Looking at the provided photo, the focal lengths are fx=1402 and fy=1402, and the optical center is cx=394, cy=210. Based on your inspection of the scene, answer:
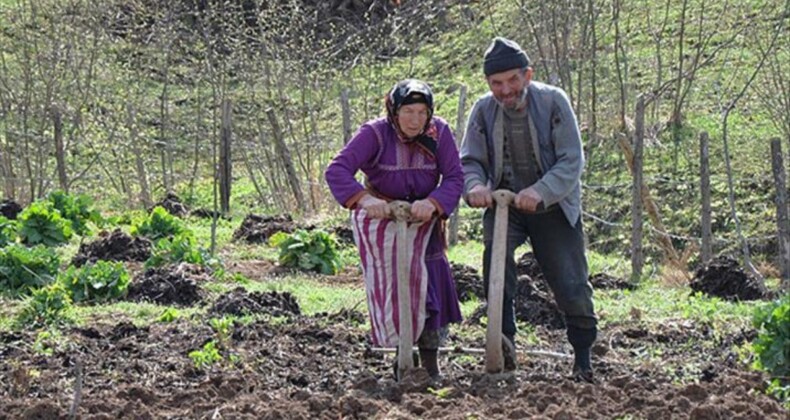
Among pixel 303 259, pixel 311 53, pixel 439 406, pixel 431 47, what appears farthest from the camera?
pixel 431 47

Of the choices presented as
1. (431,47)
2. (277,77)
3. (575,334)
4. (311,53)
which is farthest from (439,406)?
(431,47)

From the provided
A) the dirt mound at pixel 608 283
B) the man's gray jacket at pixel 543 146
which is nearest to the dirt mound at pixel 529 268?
the dirt mound at pixel 608 283

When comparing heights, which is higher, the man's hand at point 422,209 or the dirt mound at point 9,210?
the man's hand at point 422,209

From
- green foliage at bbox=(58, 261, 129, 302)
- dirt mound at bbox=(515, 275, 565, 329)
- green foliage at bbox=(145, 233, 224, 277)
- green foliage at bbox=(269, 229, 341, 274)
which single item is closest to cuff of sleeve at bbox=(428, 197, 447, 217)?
dirt mound at bbox=(515, 275, 565, 329)

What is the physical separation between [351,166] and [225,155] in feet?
33.6

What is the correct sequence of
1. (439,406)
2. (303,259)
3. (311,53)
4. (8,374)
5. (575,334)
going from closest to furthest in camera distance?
1. (439,406)
2. (575,334)
3. (8,374)
4. (303,259)
5. (311,53)

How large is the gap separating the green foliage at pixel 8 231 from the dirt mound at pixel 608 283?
5601 mm

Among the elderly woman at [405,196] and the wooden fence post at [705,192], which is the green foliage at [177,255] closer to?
the wooden fence post at [705,192]

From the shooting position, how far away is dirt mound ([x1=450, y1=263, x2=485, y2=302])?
10.7 m

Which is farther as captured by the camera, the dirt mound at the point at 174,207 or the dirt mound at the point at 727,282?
the dirt mound at the point at 174,207

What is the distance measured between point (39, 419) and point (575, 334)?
8.40 ft

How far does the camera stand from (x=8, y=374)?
7.44 metres

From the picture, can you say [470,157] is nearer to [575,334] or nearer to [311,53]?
[575,334]

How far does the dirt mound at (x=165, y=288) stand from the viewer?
10.7 meters
